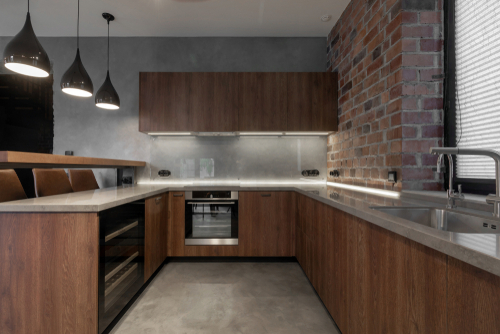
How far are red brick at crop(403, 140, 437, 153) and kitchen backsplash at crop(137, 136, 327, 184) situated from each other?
163cm

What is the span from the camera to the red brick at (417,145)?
170 centimetres

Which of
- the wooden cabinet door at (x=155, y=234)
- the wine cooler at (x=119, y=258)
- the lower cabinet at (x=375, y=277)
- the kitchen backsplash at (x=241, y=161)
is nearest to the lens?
the lower cabinet at (x=375, y=277)

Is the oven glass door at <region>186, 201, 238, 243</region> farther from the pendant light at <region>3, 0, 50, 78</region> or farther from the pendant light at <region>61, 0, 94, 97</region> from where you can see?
the pendant light at <region>3, 0, 50, 78</region>

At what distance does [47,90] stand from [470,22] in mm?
4476

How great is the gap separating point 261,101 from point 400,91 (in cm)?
156

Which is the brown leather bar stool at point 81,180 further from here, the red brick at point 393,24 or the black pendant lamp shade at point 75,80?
the red brick at point 393,24

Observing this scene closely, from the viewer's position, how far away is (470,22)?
60.2 inches

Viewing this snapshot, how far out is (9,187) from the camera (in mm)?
1722

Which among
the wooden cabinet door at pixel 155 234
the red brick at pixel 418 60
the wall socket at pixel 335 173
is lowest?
the wooden cabinet door at pixel 155 234

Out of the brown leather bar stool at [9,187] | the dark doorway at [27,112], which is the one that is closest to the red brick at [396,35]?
the brown leather bar stool at [9,187]

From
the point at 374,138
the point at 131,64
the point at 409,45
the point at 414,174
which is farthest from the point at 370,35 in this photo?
the point at 131,64

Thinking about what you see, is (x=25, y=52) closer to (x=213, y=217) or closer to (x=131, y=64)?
(x=131, y=64)

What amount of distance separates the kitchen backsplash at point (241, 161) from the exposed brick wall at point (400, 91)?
1083 millimetres

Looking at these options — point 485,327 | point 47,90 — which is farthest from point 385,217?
point 47,90
